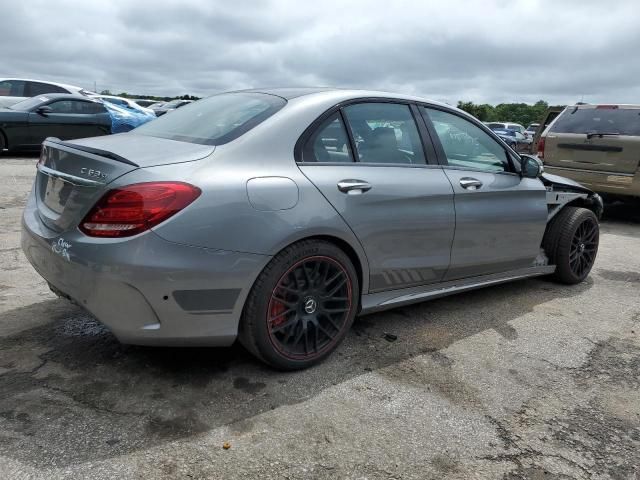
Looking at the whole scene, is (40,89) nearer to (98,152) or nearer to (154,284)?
(98,152)

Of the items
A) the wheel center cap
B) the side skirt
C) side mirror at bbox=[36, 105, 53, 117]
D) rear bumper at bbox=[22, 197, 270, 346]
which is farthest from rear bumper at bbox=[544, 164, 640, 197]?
side mirror at bbox=[36, 105, 53, 117]

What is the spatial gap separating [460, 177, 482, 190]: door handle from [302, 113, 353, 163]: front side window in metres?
0.93

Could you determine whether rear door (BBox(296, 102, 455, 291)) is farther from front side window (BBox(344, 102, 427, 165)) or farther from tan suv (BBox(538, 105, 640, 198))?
tan suv (BBox(538, 105, 640, 198))

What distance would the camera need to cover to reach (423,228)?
336 cm

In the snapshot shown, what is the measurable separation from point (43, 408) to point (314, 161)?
5.68 ft

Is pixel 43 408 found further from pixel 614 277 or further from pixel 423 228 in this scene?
pixel 614 277

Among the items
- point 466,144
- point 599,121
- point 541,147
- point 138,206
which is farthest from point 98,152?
point 599,121

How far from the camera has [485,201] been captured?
379 cm

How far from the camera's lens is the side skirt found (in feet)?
10.7

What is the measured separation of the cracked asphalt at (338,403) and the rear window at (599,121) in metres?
4.76

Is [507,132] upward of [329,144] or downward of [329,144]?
upward

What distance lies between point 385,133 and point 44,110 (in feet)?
31.6

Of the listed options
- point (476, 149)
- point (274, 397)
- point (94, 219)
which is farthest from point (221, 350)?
point (476, 149)

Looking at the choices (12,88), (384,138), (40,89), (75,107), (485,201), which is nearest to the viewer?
(384,138)
